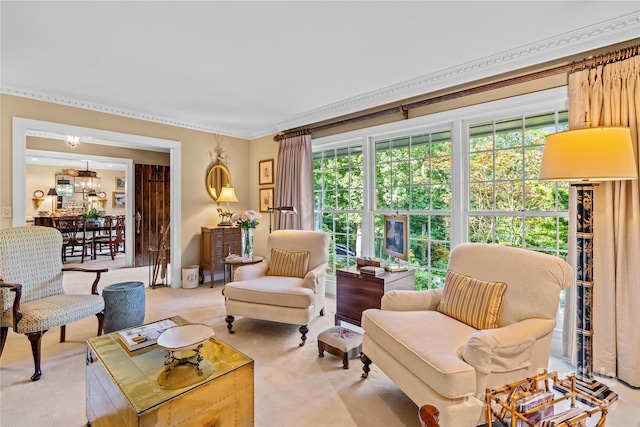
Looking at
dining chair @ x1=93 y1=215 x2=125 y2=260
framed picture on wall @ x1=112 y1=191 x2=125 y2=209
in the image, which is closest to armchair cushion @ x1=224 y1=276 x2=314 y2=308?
dining chair @ x1=93 y1=215 x2=125 y2=260

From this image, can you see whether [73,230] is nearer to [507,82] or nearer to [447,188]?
[447,188]

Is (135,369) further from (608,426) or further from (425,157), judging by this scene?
(425,157)

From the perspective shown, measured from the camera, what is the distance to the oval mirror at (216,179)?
5.00m

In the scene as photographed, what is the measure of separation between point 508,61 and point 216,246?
13.8ft

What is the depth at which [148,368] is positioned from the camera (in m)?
1.54

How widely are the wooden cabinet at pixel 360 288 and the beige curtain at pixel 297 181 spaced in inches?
58.6

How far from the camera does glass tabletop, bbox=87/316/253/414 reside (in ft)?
4.34

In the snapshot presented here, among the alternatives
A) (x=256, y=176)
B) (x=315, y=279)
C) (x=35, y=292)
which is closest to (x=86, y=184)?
(x=256, y=176)

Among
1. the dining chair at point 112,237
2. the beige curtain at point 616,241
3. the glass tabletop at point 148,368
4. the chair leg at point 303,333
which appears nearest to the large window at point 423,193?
the beige curtain at point 616,241

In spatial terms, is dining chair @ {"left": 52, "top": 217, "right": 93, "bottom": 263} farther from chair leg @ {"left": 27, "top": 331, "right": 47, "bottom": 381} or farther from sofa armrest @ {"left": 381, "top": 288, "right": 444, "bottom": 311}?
sofa armrest @ {"left": 381, "top": 288, "right": 444, "bottom": 311}

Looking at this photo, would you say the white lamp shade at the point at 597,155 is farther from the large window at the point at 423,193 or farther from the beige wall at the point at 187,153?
the beige wall at the point at 187,153

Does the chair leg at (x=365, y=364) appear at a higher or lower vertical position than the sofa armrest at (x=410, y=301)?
lower

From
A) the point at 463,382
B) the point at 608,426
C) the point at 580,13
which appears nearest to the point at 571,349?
the point at 608,426

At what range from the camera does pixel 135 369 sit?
5.02ft
